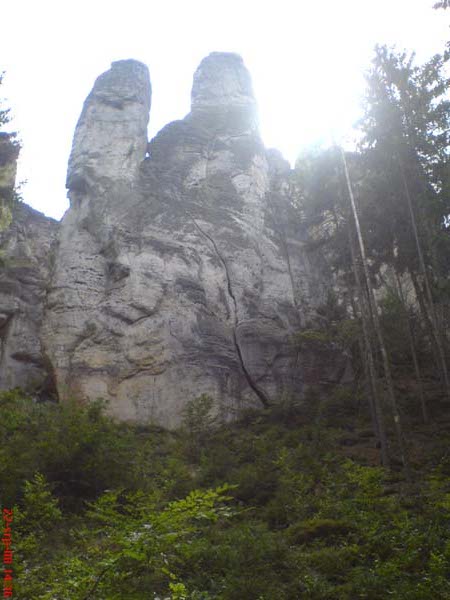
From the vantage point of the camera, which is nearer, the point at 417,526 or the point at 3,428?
the point at 417,526

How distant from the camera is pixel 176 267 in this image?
2327cm

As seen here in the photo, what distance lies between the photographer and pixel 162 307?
2197 centimetres

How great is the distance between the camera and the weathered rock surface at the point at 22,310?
25.7 meters

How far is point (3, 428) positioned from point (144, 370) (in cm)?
722

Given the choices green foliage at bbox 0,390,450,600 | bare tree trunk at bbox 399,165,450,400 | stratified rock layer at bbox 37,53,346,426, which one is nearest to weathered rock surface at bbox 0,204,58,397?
stratified rock layer at bbox 37,53,346,426

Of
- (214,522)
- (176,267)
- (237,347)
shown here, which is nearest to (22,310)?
(176,267)

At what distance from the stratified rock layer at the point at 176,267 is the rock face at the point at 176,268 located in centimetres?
5

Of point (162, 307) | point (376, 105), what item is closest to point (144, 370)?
point (162, 307)

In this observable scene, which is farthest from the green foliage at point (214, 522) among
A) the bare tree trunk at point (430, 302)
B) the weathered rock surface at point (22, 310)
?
the weathered rock surface at point (22, 310)

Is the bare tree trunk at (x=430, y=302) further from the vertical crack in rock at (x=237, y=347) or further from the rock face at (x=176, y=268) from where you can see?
the vertical crack in rock at (x=237, y=347)

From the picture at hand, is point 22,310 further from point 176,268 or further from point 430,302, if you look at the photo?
point 430,302

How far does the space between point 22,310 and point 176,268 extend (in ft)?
30.7

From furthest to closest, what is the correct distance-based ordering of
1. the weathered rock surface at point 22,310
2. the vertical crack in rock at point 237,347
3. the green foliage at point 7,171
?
the weathered rock surface at point 22,310, the vertical crack in rock at point 237,347, the green foliage at point 7,171

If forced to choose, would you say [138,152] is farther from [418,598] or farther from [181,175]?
[418,598]
